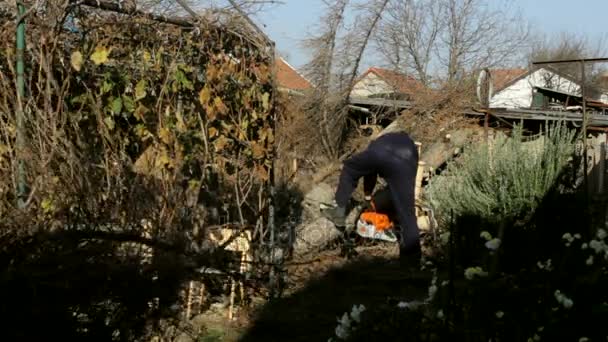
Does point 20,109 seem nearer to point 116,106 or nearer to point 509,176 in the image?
point 116,106

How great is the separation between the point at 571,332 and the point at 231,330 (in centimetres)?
352

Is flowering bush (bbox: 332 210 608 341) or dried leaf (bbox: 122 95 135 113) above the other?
dried leaf (bbox: 122 95 135 113)

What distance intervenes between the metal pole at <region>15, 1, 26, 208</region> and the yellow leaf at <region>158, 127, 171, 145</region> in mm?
Answer: 1100

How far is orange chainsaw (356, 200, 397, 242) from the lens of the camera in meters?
8.50

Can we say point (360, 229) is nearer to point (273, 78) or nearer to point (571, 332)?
point (273, 78)

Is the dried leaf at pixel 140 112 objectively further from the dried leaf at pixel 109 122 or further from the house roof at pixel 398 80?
the house roof at pixel 398 80

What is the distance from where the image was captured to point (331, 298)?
7398 mm

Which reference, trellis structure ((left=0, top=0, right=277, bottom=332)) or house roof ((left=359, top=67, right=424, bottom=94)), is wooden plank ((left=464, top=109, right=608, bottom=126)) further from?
trellis structure ((left=0, top=0, right=277, bottom=332))

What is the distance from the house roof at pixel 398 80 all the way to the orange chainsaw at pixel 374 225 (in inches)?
420

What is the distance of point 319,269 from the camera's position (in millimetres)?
8086

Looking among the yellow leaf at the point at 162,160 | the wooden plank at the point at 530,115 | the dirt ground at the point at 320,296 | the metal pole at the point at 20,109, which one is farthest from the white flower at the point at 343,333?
the wooden plank at the point at 530,115

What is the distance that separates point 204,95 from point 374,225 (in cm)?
296

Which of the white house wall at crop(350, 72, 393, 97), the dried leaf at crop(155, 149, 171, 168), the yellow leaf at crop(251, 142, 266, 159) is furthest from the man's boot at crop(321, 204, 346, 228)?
the white house wall at crop(350, 72, 393, 97)

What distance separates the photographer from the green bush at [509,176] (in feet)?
32.4
